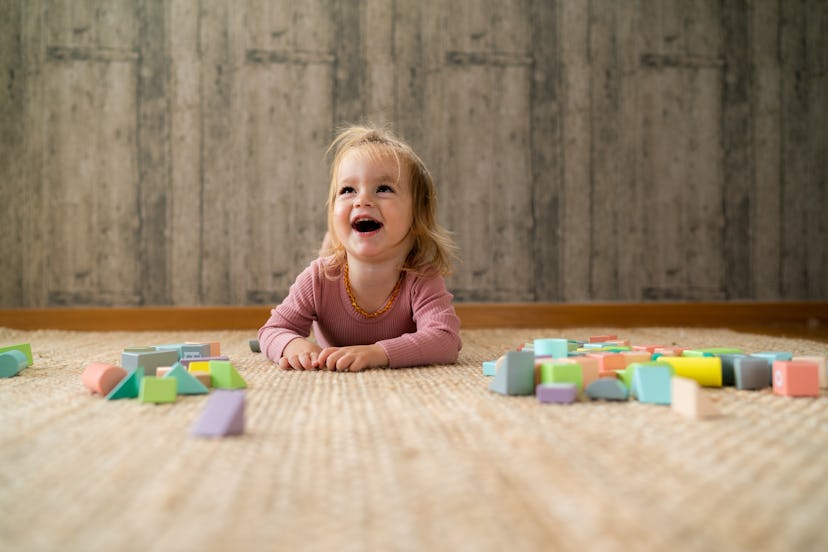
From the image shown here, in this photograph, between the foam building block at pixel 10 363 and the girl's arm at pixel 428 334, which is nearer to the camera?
the foam building block at pixel 10 363

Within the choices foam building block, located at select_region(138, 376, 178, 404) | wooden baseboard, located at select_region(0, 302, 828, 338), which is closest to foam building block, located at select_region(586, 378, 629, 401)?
foam building block, located at select_region(138, 376, 178, 404)

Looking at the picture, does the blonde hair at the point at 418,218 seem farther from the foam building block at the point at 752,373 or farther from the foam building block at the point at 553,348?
the foam building block at the point at 752,373

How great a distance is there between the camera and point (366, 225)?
1290 millimetres

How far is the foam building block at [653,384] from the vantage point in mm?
807

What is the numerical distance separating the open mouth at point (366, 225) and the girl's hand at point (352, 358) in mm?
246

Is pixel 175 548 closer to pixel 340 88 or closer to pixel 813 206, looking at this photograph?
pixel 340 88

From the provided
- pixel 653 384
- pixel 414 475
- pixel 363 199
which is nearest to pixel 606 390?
pixel 653 384

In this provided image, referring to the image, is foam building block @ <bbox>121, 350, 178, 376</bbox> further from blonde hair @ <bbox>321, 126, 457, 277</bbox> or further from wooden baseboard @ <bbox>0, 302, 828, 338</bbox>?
wooden baseboard @ <bbox>0, 302, 828, 338</bbox>

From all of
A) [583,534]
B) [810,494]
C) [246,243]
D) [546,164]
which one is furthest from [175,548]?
[546,164]

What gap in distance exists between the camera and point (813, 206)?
275 centimetres

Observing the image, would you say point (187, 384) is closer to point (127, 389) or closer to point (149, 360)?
point (127, 389)

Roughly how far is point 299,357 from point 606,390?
1.77ft

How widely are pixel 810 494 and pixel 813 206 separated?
8.84 ft

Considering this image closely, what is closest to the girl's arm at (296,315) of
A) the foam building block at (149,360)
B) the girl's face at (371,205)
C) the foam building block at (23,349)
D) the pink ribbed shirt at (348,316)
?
the pink ribbed shirt at (348,316)
